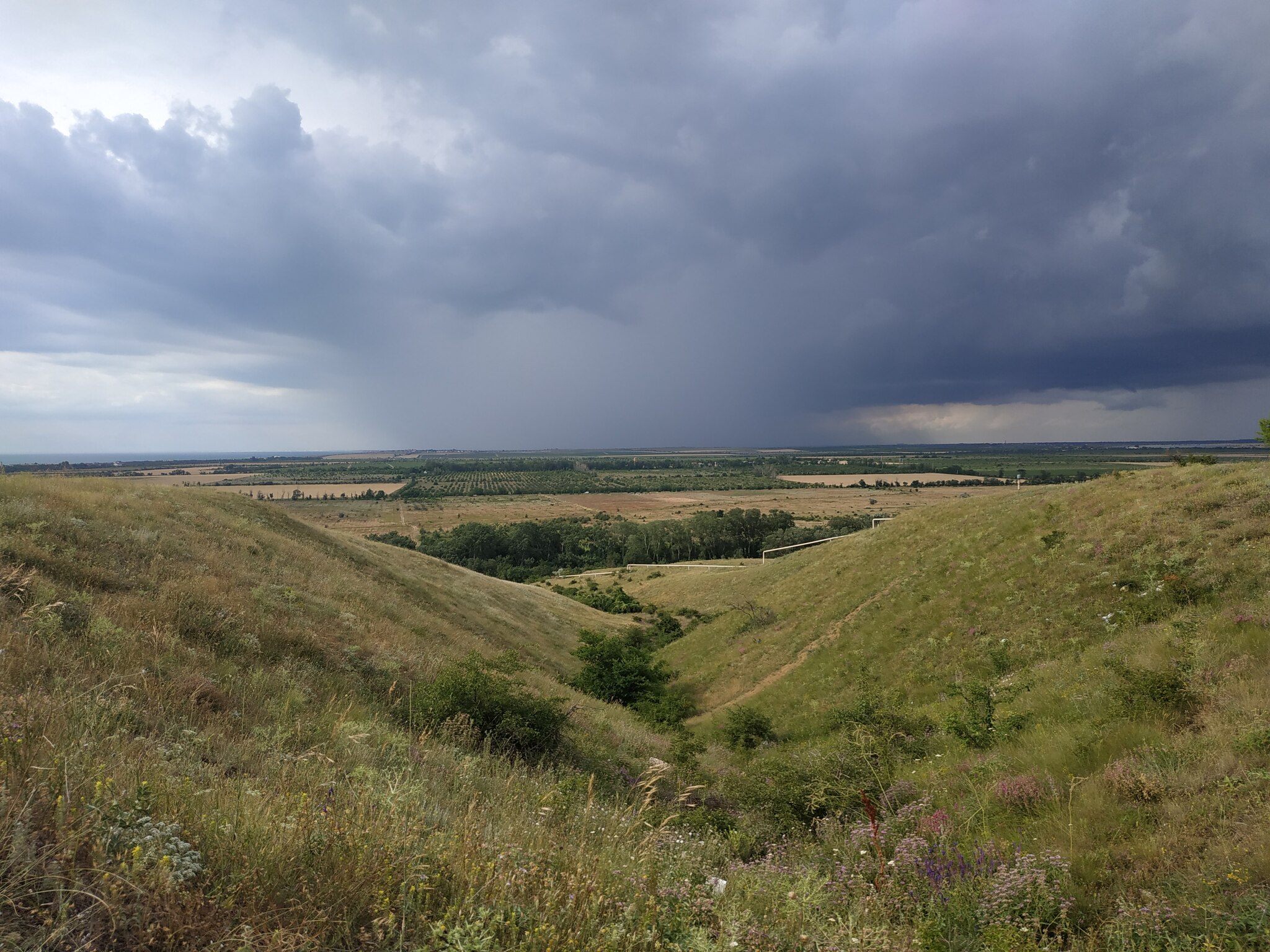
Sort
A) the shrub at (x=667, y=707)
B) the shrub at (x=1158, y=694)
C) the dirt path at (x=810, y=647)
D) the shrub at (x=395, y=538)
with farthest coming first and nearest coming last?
1. the shrub at (x=395, y=538)
2. the dirt path at (x=810, y=647)
3. the shrub at (x=667, y=707)
4. the shrub at (x=1158, y=694)

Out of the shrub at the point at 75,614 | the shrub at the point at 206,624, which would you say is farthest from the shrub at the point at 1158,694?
the shrub at the point at 75,614

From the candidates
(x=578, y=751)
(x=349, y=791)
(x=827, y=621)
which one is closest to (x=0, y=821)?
(x=349, y=791)

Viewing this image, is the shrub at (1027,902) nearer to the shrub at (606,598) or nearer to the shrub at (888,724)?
the shrub at (888,724)

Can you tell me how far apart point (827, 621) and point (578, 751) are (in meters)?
15.0

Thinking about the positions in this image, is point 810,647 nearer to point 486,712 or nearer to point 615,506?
point 486,712

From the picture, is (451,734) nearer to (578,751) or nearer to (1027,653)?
(578,751)

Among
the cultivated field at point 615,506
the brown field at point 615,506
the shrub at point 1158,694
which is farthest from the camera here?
the brown field at point 615,506

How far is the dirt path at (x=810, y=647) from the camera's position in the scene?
2075 cm

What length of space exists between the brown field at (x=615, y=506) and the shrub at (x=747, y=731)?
329 ft

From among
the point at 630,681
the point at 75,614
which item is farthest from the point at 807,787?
the point at 630,681

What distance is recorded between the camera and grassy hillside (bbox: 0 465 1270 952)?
3061 mm

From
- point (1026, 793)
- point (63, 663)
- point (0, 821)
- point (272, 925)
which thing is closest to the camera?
point (0, 821)

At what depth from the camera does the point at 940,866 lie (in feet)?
15.5

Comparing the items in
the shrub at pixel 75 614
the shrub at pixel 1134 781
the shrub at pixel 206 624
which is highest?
the shrub at pixel 75 614
